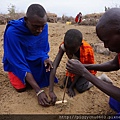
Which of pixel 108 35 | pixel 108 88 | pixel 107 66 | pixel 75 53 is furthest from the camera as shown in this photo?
pixel 75 53

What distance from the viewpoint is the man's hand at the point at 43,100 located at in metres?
2.44

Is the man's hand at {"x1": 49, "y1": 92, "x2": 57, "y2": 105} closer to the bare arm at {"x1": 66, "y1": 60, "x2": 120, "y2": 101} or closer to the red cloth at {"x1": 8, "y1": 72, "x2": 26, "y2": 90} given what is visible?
the red cloth at {"x1": 8, "y1": 72, "x2": 26, "y2": 90}

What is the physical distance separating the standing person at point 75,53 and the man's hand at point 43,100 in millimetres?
75

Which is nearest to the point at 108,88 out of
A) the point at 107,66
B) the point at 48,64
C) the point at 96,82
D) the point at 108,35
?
the point at 96,82

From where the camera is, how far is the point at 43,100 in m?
Answer: 2.46

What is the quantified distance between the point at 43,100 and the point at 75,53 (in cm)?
68

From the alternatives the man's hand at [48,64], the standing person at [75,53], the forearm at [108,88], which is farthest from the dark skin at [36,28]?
the forearm at [108,88]

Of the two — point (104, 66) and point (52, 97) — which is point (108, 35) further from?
point (52, 97)

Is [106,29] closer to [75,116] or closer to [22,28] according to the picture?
[75,116]

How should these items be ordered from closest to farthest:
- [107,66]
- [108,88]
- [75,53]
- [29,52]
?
[108,88], [107,66], [75,53], [29,52]

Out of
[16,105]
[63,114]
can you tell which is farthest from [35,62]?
[63,114]

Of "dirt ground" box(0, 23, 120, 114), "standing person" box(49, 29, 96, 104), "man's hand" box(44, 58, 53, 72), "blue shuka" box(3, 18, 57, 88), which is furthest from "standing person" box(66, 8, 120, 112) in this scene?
"blue shuka" box(3, 18, 57, 88)

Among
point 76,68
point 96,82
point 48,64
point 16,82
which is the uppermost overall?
point 76,68

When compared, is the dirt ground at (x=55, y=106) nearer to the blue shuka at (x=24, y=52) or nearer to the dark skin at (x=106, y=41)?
the blue shuka at (x=24, y=52)
